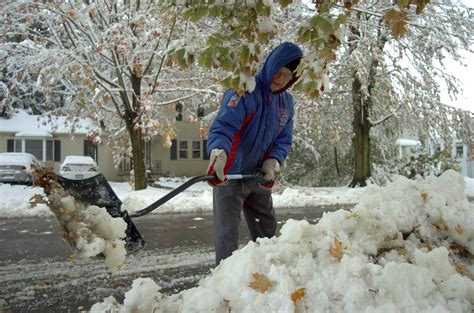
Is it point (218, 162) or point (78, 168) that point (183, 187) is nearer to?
point (218, 162)

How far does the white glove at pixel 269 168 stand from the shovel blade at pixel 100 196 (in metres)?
1.04

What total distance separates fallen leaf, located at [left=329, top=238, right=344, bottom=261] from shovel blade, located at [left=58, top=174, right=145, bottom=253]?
1.55m

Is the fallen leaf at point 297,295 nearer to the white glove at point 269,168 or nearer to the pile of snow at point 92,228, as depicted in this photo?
the pile of snow at point 92,228

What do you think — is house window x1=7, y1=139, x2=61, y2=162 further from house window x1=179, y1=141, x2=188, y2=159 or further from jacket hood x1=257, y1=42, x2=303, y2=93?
jacket hood x1=257, y1=42, x2=303, y2=93

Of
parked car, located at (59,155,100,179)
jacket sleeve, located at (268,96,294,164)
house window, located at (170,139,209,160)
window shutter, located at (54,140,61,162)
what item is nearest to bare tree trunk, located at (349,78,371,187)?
parked car, located at (59,155,100,179)

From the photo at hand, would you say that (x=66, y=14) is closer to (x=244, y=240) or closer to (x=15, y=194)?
(x=15, y=194)

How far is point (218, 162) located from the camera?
122 inches

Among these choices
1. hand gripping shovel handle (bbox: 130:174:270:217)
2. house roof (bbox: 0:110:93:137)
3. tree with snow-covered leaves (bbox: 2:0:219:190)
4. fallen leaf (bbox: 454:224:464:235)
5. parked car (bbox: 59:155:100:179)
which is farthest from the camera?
house roof (bbox: 0:110:93:137)

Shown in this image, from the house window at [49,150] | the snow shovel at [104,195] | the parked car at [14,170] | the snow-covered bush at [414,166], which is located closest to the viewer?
the snow shovel at [104,195]

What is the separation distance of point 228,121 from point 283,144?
0.72 m

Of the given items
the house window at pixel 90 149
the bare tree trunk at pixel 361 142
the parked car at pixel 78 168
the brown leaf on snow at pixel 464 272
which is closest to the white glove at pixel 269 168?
the brown leaf on snow at pixel 464 272

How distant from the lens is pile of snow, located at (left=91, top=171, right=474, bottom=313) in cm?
195

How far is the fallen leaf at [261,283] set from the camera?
2002 millimetres

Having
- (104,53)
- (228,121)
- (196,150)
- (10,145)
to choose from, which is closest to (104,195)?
(228,121)
